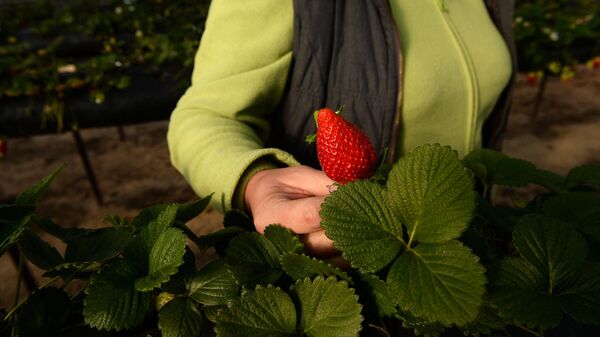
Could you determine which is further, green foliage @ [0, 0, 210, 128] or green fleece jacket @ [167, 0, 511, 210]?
green foliage @ [0, 0, 210, 128]

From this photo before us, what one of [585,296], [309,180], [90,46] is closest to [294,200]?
[309,180]

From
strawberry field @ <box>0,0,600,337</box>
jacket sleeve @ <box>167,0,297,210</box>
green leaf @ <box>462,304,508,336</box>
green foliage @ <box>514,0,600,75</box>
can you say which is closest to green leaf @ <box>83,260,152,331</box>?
strawberry field @ <box>0,0,600,337</box>

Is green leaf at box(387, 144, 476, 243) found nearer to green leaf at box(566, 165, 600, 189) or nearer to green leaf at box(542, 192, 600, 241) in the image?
green leaf at box(542, 192, 600, 241)

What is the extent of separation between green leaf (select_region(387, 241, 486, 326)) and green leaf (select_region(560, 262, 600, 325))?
0.27 ft

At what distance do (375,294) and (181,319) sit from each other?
139 millimetres

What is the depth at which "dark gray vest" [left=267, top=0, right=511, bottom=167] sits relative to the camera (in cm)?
72

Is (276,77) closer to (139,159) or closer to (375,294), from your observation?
(375,294)

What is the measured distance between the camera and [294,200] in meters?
0.41

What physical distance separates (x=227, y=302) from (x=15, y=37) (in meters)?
3.14

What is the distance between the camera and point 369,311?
309 mm

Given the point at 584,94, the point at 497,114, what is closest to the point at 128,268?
the point at 497,114

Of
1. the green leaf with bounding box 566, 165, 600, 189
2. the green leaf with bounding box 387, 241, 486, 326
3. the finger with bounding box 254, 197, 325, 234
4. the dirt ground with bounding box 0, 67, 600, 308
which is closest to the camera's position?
the green leaf with bounding box 387, 241, 486, 326

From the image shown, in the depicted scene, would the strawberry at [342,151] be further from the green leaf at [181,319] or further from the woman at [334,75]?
the woman at [334,75]

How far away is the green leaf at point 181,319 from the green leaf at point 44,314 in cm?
7
